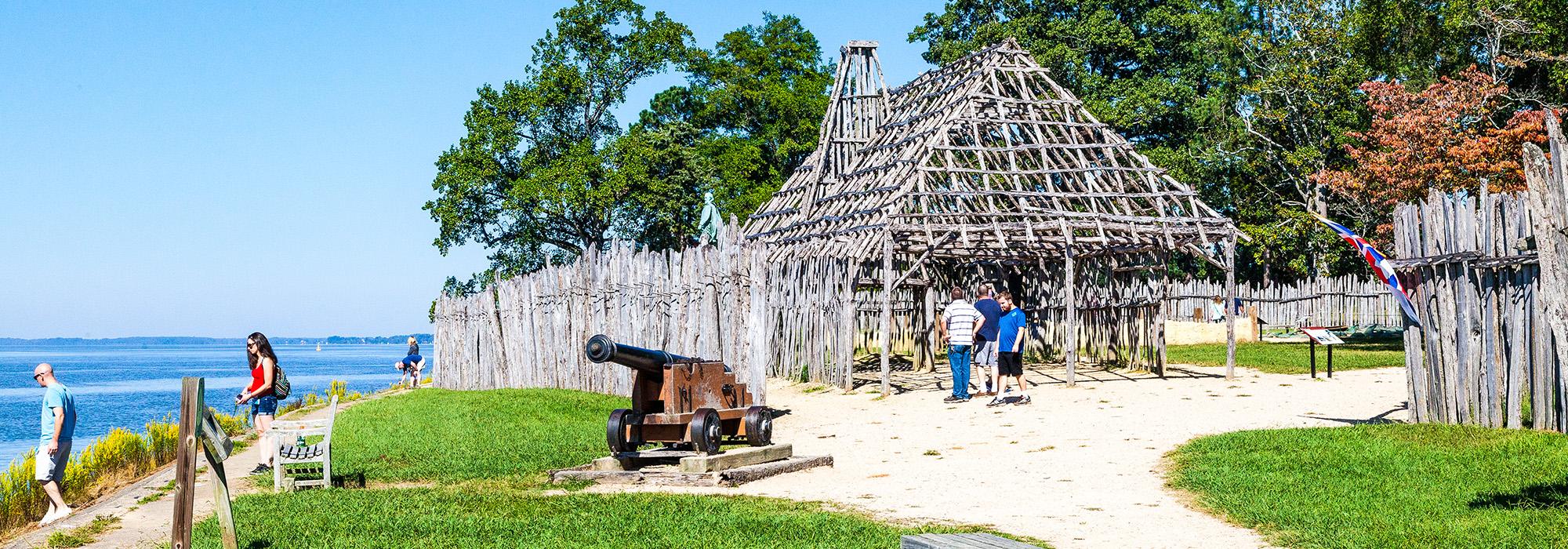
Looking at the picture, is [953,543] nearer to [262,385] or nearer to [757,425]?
[757,425]

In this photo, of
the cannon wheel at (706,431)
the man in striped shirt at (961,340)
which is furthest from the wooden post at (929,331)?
the cannon wheel at (706,431)

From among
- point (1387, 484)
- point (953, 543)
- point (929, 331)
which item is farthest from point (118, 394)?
point (953, 543)

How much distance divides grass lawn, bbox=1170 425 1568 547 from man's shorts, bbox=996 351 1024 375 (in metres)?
4.31

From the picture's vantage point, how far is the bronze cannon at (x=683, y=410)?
10383 mm

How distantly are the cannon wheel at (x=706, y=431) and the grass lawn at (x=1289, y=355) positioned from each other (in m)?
12.1

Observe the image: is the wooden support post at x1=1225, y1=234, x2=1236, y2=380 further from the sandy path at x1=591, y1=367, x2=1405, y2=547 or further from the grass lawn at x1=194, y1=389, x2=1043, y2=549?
the grass lawn at x1=194, y1=389, x2=1043, y2=549

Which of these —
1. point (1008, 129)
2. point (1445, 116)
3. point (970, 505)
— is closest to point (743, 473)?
point (970, 505)

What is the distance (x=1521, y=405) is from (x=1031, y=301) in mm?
12246

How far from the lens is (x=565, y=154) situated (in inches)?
1547

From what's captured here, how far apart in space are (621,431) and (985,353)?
23.4 feet

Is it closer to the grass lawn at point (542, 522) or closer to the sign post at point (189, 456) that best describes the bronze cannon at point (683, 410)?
the grass lawn at point (542, 522)

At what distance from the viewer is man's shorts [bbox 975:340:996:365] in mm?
16453

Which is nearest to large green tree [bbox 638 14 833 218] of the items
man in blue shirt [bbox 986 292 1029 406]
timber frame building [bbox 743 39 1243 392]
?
timber frame building [bbox 743 39 1243 392]

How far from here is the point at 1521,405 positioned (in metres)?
10.6
